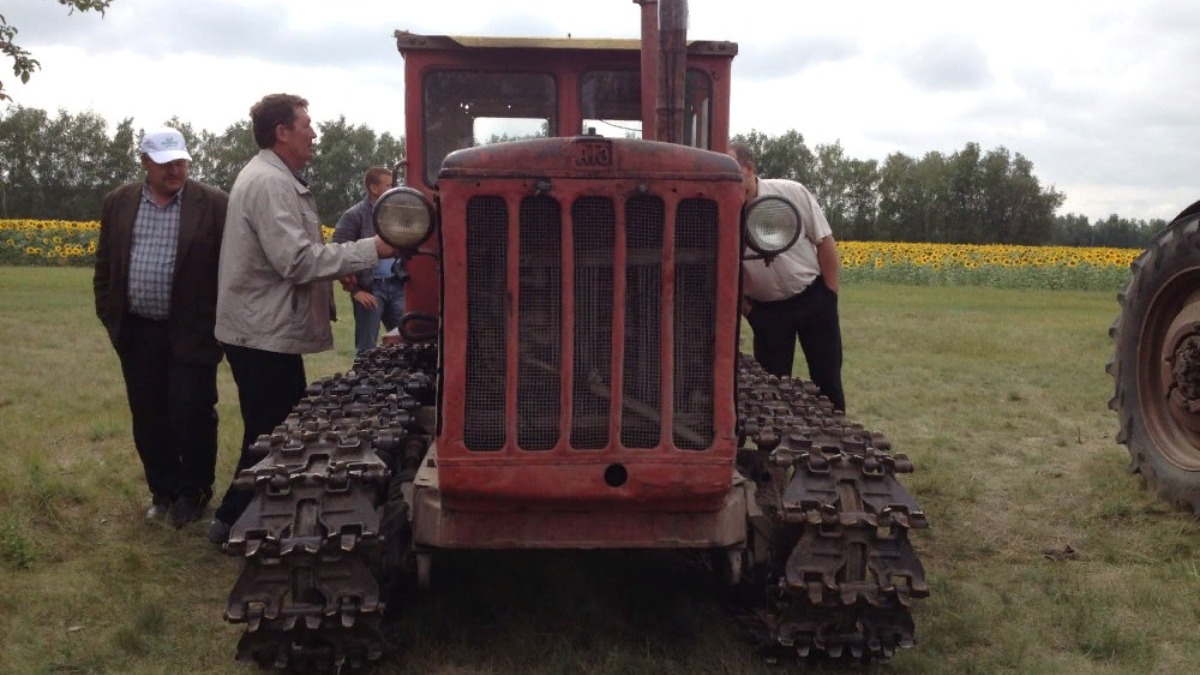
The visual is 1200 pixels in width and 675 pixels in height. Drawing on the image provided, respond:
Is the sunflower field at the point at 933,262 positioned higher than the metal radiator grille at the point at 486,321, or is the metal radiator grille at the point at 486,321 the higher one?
the metal radiator grille at the point at 486,321

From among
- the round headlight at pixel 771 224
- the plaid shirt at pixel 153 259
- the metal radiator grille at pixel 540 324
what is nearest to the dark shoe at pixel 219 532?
the plaid shirt at pixel 153 259

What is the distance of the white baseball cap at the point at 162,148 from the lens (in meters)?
5.68

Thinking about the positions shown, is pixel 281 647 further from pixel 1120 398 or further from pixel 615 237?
pixel 1120 398

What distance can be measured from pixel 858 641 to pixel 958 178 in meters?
57.6

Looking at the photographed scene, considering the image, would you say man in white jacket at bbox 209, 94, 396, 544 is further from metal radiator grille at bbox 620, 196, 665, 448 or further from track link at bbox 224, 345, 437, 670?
metal radiator grille at bbox 620, 196, 665, 448

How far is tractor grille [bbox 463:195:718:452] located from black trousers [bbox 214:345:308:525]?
1.73 meters

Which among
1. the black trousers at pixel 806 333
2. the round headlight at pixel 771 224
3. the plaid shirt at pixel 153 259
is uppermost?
the round headlight at pixel 771 224

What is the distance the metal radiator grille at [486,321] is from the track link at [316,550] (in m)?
0.38

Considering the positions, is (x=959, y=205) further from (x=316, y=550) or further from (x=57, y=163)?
(x=316, y=550)

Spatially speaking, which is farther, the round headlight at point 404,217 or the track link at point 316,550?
the round headlight at point 404,217

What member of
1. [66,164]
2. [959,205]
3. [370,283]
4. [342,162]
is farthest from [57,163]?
[370,283]

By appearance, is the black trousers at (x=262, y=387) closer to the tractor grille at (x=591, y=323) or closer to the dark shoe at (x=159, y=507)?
the dark shoe at (x=159, y=507)

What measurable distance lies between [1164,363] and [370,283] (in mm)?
4896

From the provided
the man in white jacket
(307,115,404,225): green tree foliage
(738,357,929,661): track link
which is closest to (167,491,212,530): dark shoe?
the man in white jacket
